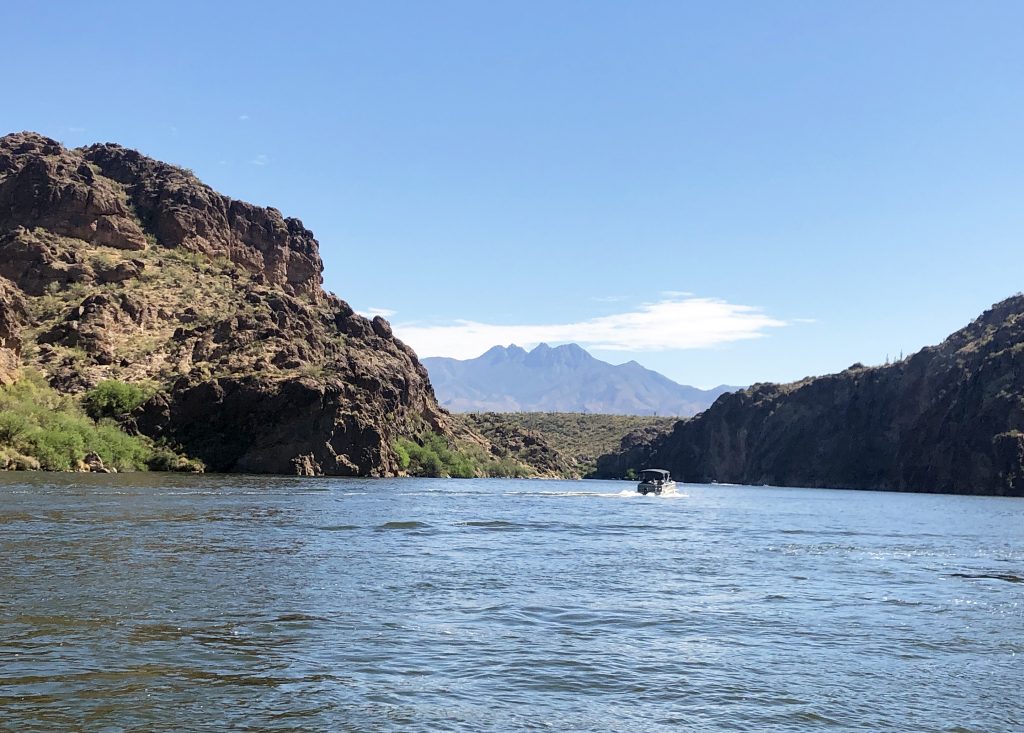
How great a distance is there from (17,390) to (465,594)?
93184 mm

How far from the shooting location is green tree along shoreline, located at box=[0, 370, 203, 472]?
87.6m

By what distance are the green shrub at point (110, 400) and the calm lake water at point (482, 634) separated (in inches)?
3107

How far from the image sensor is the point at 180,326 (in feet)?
460

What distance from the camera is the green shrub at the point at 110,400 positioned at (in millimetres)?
113062

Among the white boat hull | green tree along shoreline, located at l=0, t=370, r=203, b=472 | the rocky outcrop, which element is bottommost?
the white boat hull

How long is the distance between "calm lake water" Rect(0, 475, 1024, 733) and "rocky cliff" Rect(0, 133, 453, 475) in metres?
86.6

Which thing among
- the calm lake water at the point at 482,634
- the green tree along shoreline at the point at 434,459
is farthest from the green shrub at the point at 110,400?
the calm lake water at the point at 482,634

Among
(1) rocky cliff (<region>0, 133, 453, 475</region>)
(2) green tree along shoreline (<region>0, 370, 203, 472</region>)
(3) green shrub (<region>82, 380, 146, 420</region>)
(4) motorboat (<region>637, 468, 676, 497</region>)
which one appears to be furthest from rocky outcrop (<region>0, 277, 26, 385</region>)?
(4) motorboat (<region>637, 468, 676, 497</region>)

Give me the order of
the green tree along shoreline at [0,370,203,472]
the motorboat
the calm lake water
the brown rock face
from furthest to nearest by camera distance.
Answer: the brown rock face < the motorboat < the green tree along shoreline at [0,370,203,472] < the calm lake water

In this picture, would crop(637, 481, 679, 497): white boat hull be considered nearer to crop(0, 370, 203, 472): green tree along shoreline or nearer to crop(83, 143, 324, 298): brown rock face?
crop(0, 370, 203, 472): green tree along shoreline

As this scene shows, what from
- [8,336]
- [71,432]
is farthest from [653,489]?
[8,336]

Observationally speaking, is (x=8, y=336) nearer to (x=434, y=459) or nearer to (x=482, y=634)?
(x=434, y=459)

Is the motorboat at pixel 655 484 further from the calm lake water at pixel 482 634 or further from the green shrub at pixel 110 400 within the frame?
the calm lake water at pixel 482 634

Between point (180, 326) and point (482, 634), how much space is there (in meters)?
132
